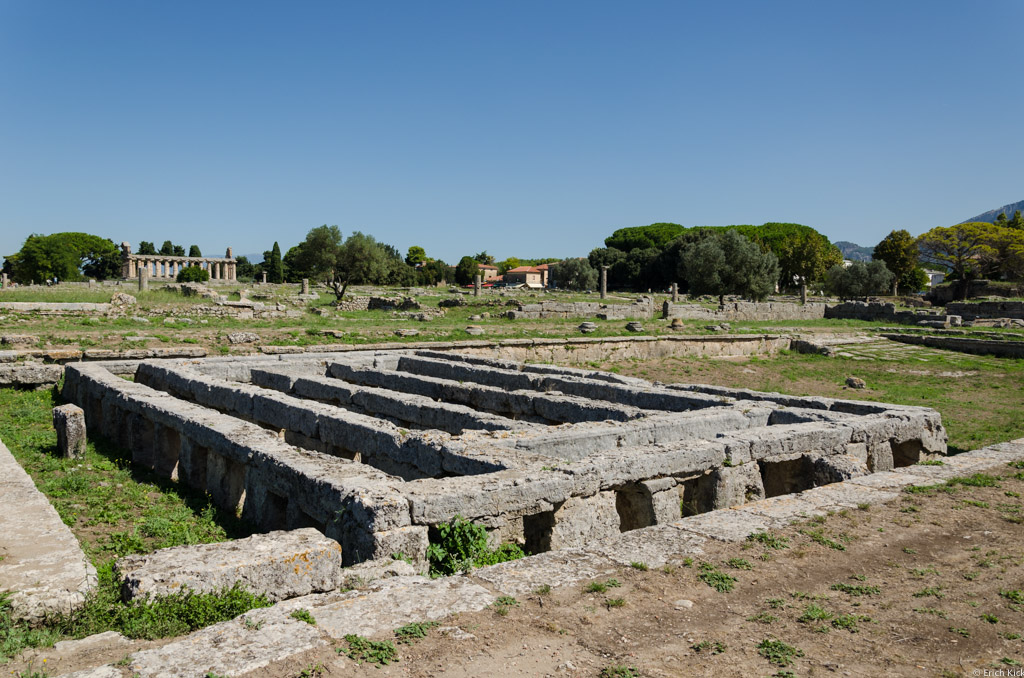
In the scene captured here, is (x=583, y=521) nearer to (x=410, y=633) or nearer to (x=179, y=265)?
(x=410, y=633)

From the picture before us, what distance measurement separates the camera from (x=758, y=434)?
8.11 metres

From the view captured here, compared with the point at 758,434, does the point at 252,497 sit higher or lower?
lower

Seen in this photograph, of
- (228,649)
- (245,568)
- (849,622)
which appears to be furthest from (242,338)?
(849,622)

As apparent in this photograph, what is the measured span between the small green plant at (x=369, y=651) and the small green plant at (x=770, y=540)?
323 cm

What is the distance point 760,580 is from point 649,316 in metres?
33.5

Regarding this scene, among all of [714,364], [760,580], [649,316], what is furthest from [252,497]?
[649,316]

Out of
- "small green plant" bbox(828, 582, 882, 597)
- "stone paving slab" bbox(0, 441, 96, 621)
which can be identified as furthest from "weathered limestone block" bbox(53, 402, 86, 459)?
"small green plant" bbox(828, 582, 882, 597)

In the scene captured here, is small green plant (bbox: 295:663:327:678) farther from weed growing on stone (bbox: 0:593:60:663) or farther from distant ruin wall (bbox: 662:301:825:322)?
distant ruin wall (bbox: 662:301:825:322)

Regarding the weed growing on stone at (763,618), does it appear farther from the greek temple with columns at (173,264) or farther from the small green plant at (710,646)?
the greek temple with columns at (173,264)

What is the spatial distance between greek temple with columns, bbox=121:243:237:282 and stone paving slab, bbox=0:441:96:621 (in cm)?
6954

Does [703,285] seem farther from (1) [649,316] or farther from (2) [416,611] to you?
(2) [416,611]

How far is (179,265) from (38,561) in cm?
9968

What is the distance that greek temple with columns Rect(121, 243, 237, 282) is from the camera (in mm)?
76438

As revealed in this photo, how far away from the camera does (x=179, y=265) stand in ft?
311
